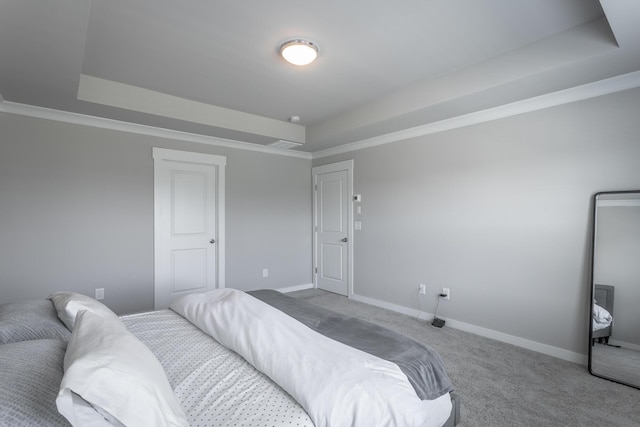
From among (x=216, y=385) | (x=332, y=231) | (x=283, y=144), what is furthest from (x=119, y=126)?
(x=216, y=385)

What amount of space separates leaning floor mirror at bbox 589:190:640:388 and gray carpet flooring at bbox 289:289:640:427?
174mm

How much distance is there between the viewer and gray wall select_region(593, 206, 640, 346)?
2.43 meters

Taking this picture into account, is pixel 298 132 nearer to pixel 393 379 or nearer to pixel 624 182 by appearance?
pixel 624 182

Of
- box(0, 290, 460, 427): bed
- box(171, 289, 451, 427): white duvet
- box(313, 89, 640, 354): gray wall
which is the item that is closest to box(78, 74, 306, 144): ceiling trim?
box(313, 89, 640, 354): gray wall

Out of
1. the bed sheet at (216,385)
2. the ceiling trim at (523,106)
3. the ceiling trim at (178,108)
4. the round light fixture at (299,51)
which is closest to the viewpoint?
the bed sheet at (216,385)

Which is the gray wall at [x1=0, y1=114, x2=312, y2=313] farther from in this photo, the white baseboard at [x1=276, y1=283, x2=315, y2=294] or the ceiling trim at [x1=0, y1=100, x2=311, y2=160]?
the white baseboard at [x1=276, y1=283, x2=315, y2=294]

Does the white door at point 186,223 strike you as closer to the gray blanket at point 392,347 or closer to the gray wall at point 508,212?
the gray wall at point 508,212

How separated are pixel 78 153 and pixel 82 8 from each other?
2219 millimetres

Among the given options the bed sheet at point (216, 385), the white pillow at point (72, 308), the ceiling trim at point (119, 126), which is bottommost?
the bed sheet at point (216, 385)

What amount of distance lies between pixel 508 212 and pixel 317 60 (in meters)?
2.34

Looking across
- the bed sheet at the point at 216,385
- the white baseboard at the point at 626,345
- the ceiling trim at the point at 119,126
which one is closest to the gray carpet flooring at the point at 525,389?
the white baseboard at the point at 626,345

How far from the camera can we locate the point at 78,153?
344cm

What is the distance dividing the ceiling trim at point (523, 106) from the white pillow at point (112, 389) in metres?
3.50

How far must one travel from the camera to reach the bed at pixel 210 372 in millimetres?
866
